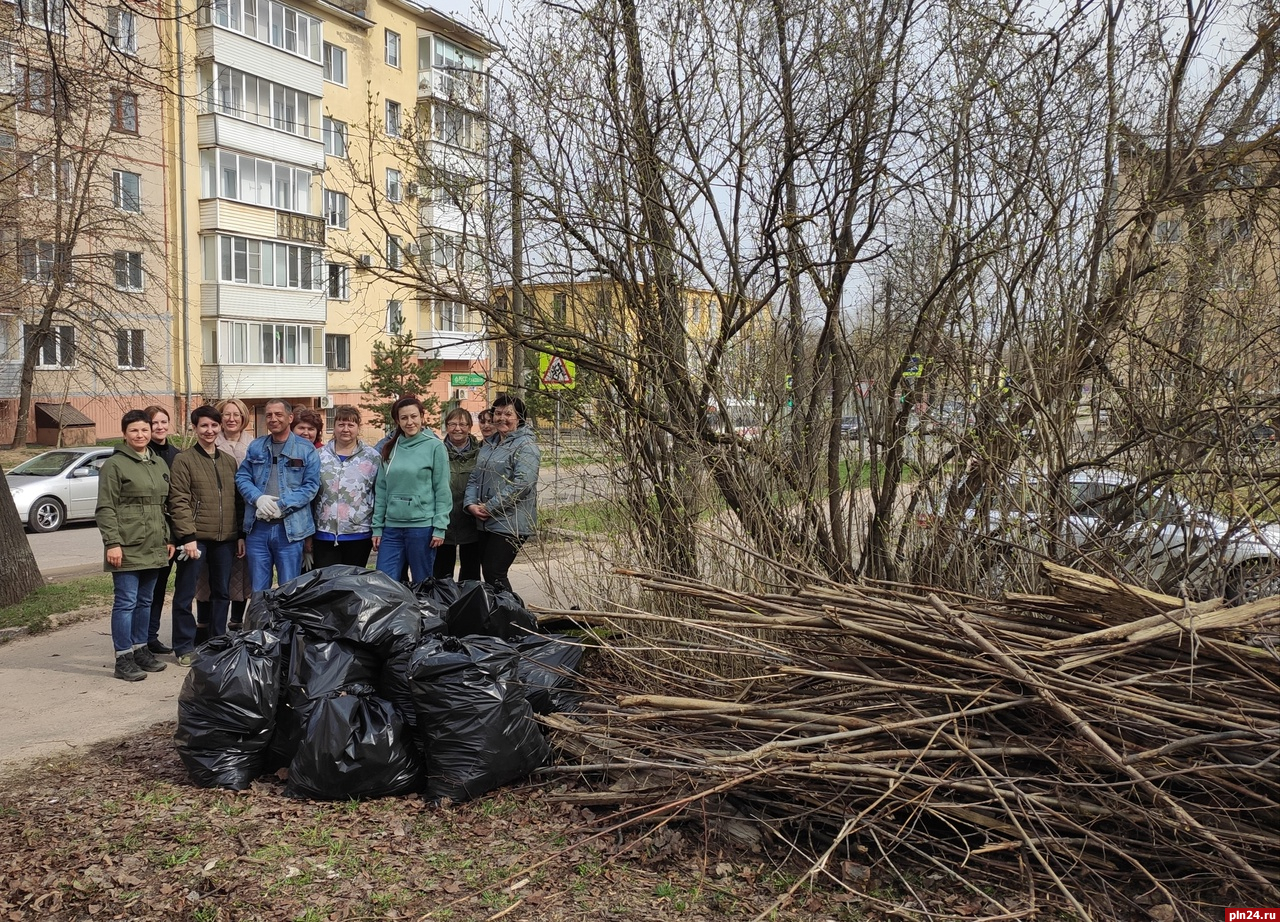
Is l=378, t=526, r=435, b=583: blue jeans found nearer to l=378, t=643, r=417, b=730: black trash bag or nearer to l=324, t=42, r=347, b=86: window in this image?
l=378, t=643, r=417, b=730: black trash bag

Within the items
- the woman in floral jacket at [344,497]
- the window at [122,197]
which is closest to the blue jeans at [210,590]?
the woman in floral jacket at [344,497]

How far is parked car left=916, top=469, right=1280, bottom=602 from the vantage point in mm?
4898

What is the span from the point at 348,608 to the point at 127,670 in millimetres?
2686

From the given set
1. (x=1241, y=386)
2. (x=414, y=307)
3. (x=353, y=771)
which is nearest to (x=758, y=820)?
(x=353, y=771)

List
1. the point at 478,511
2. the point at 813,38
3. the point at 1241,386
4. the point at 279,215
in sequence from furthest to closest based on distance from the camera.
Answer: the point at 279,215
the point at 478,511
the point at 813,38
the point at 1241,386

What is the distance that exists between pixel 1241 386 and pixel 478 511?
4742 mm

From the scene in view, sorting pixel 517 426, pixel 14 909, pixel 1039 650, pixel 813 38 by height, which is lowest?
A: pixel 14 909

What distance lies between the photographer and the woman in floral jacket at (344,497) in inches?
284

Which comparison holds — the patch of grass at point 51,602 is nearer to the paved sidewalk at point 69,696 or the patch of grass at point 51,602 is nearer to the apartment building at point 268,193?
the paved sidewalk at point 69,696

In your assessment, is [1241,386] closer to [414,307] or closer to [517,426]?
[517,426]

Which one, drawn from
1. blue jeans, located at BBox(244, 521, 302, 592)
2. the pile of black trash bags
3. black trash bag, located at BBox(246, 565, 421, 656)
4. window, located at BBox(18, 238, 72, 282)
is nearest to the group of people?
blue jeans, located at BBox(244, 521, 302, 592)

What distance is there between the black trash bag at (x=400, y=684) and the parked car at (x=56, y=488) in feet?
47.6

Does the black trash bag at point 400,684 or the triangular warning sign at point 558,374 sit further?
the triangular warning sign at point 558,374

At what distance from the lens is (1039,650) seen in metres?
3.88
